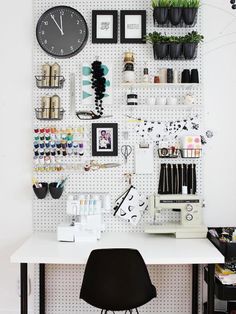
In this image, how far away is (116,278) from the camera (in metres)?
1.96

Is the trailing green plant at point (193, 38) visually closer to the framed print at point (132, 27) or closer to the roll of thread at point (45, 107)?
the framed print at point (132, 27)

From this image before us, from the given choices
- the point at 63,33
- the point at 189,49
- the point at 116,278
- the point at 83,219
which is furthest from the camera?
the point at 63,33

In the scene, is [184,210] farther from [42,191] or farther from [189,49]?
[189,49]

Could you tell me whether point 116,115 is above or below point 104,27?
below

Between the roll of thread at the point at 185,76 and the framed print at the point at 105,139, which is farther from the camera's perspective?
the framed print at the point at 105,139

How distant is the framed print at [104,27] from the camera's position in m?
2.60

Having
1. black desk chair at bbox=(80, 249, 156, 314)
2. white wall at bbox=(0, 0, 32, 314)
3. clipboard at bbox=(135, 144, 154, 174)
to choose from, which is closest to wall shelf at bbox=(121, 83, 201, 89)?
clipboard at bbox=(135, 144, 154, 174)

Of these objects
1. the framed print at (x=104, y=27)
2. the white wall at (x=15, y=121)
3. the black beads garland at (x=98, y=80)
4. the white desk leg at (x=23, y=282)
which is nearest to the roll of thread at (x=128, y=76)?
the black beads garland at (x=98, y=80)

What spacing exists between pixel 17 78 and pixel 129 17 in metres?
0.87

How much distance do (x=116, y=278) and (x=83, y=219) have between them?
20.8 inches

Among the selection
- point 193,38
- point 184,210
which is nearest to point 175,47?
point 193,38

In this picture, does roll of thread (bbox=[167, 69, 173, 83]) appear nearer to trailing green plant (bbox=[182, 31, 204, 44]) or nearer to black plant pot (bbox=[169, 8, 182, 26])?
trailing green plant (bbox=[182, 31, 204, 44])

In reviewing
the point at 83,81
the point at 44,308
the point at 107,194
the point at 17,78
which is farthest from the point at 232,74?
the point at 44,308

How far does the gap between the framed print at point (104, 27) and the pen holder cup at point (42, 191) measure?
3.34 ft
